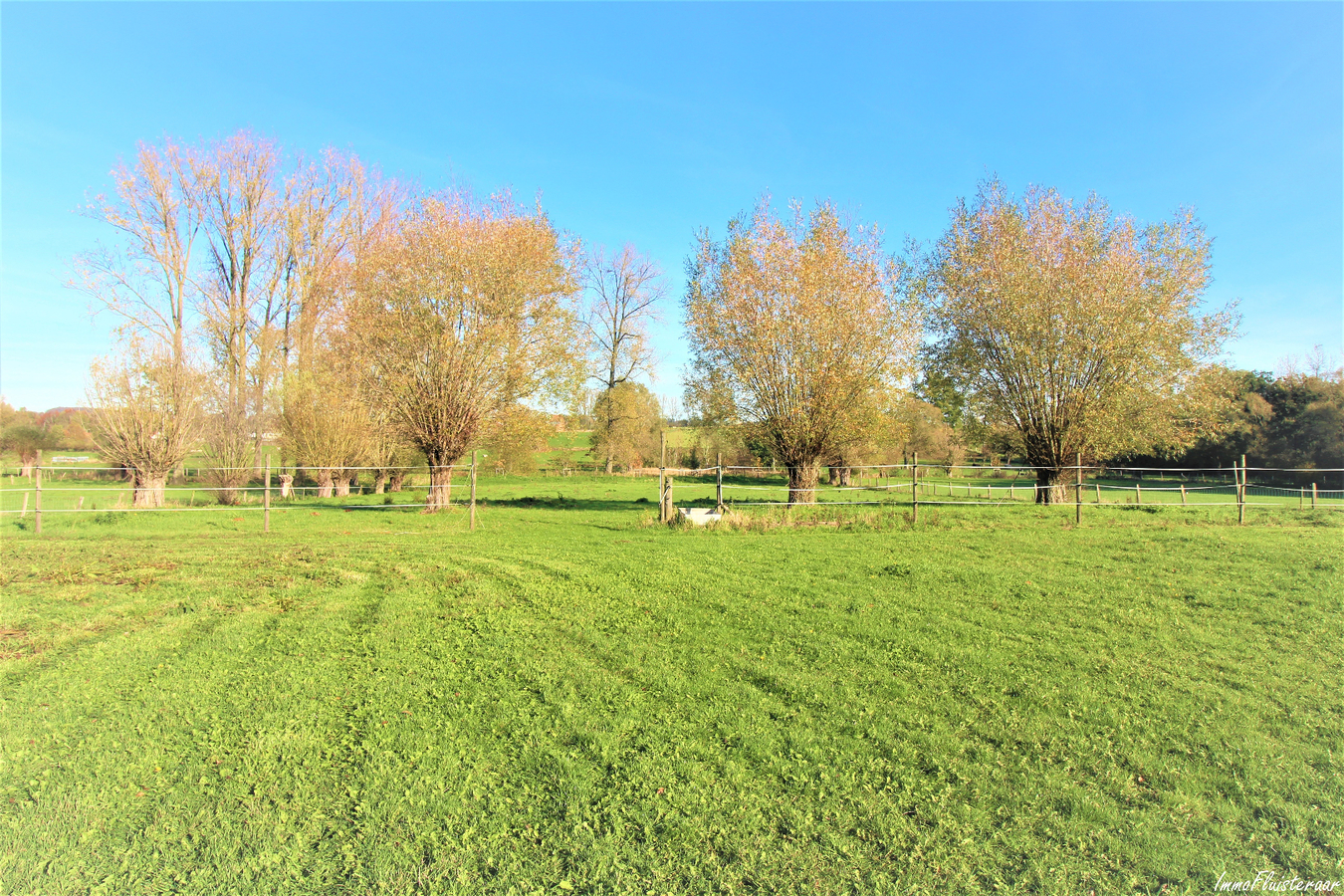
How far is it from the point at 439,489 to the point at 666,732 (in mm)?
16829

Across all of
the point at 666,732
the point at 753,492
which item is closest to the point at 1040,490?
the point at 753,492

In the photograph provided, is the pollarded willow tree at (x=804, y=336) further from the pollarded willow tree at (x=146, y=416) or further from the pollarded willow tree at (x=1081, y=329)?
the pollarded willow tree at (x=146, y=416)

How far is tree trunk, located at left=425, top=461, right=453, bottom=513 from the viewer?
18.6 meters

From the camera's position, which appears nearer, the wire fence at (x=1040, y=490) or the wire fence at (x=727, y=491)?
the wire fence at (x=727, y=491)

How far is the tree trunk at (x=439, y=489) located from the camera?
18578 millimetres

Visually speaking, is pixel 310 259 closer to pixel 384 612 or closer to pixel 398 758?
pixel 384 612

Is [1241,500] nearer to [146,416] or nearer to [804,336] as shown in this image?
[804,336]

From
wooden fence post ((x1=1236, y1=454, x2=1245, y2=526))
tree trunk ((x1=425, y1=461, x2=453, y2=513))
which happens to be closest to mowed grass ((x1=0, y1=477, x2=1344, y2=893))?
wooden fence post ((x1=1236, y1=454, x2=1245, y2=526))

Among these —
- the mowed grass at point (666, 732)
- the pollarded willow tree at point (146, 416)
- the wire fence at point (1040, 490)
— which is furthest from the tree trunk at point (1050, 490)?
the pollarded willow tree at point (146, 416)

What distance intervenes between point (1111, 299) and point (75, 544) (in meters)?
27.0

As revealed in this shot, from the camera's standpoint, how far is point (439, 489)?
19047 mm

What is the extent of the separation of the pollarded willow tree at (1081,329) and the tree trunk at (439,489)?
18.0 metres

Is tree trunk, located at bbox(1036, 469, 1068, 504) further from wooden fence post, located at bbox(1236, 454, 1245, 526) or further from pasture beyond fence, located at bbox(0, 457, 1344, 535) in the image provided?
wooden fence post, located at bbox(1236, 454, 1245, 526)

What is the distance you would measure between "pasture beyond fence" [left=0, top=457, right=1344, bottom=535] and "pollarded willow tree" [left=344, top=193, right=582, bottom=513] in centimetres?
207
